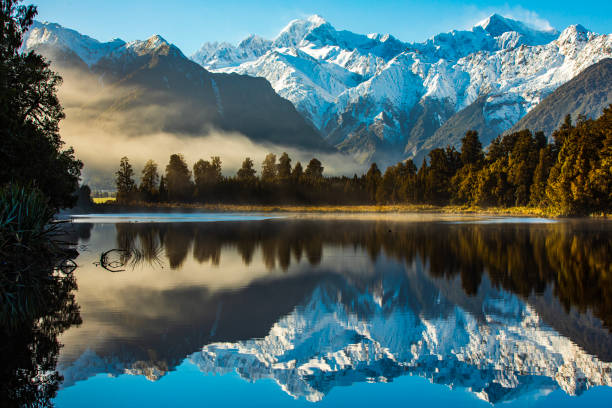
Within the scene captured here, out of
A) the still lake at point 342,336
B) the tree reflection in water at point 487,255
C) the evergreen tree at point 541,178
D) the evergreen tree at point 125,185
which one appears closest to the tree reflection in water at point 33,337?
the still lake at point 342,336

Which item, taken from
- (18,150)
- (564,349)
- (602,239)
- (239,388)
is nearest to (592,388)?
(564,349)

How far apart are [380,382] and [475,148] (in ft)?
564

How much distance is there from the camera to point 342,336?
16469mm

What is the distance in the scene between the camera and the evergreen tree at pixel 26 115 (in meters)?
30.9

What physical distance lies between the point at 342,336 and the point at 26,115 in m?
32.4

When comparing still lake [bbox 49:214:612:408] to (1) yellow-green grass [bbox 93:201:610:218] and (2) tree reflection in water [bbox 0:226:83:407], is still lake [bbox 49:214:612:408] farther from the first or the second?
(1) yellow-green grass [bbox 93:201:610:218]

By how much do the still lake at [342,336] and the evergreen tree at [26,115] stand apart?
802 centimetres

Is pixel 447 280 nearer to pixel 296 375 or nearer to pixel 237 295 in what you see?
pixel 237 295

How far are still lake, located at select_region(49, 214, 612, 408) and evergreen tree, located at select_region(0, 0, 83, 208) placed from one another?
26.3 feet

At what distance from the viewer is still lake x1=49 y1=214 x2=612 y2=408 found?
479 inches

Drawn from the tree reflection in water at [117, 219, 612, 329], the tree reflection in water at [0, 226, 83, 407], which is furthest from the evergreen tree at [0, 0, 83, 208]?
the tree reflection in water at [117, 219, 612, 329]

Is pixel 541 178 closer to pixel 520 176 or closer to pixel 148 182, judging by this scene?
pixel 520 176

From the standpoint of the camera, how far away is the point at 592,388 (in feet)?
39.5

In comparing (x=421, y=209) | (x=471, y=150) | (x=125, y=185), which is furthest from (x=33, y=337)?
(x=125, y=185)
